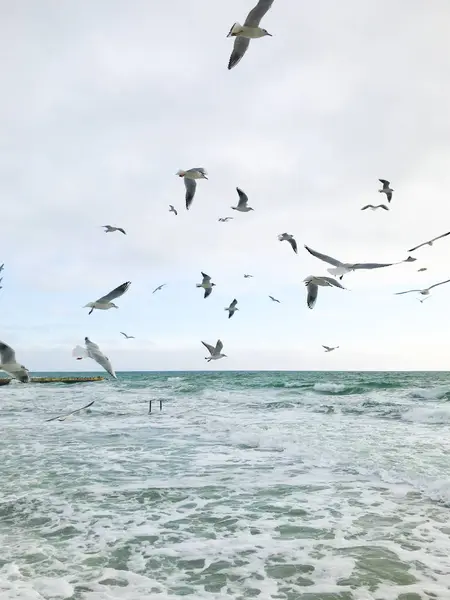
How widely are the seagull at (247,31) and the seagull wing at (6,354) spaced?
382 cm

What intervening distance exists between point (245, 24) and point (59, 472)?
294 inches

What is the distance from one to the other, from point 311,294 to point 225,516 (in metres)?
3.29

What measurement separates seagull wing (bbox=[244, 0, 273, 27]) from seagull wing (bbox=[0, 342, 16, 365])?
14.1 ft

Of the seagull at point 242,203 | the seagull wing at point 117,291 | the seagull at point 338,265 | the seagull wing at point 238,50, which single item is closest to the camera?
the seagull wing at point 238,50

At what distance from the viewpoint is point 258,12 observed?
5668mm

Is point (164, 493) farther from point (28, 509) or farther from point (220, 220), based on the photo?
point (220, 220)

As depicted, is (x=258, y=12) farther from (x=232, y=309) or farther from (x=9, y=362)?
(x=232, y=309)

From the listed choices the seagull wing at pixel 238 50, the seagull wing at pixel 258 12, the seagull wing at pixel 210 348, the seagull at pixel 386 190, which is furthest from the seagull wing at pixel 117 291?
the seagull at pixel 386 190

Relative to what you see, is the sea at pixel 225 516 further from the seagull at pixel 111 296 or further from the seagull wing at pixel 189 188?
the seagull wing at pixel 189 188

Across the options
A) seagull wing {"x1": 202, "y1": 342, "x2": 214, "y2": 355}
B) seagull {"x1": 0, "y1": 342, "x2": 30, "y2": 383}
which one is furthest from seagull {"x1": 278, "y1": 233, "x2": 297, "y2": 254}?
seagull {"x1": 0, "y1": 342, "x2": 30, "y2": 383}

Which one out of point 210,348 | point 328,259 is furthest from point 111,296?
point 210,348

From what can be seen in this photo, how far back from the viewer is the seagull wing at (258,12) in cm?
564

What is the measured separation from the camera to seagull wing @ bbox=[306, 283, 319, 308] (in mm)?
7598

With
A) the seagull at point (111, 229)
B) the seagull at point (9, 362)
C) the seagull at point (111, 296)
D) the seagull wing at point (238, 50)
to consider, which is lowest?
the seagull at point (9, 362)
